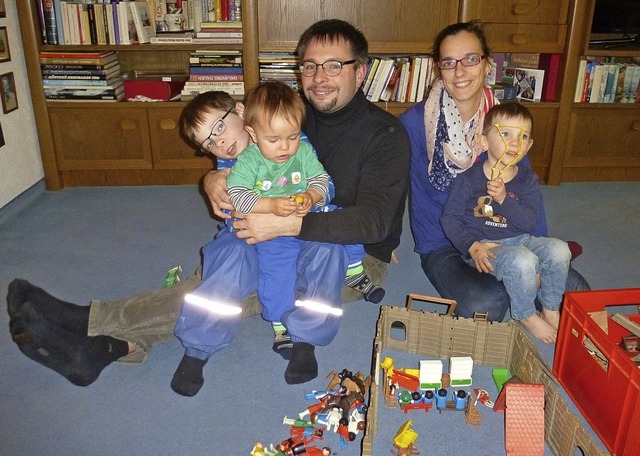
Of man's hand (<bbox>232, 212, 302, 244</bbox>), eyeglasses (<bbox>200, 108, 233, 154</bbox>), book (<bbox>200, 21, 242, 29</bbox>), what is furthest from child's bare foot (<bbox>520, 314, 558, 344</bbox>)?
book (<bbox>200, 21, 242, 29</bbox>)

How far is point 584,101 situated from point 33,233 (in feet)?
10.5

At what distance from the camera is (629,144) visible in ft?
11.3

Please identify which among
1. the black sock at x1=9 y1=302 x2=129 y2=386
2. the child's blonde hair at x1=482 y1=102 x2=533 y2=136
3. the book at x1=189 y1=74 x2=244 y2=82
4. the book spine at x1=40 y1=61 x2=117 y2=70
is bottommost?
the black sock at x1=9 y1=302 x2=129 y2=386

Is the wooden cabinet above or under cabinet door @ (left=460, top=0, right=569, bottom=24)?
under

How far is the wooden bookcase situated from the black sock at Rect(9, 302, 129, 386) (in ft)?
6.12

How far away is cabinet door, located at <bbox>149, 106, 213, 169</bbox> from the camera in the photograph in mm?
3254

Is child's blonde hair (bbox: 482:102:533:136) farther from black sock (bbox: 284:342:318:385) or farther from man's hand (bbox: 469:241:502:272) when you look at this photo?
black sock (bbox: 284:342:318:385)

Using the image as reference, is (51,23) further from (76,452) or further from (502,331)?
(502,331)

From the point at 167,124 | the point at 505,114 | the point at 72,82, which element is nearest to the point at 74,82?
the point at 72,82

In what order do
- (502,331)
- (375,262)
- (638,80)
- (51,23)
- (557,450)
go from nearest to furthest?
1. (557,450)
2. (502,331)
3. (375,262)
4. (51,23)
5. (638,80)

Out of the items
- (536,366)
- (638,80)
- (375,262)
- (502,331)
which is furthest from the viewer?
(638,80)

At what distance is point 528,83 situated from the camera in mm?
3387

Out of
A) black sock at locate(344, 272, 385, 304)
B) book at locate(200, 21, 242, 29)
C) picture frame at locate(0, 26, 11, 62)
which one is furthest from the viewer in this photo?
book at locate(200, 21, 242, 29)

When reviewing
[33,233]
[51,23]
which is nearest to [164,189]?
[33,233]
